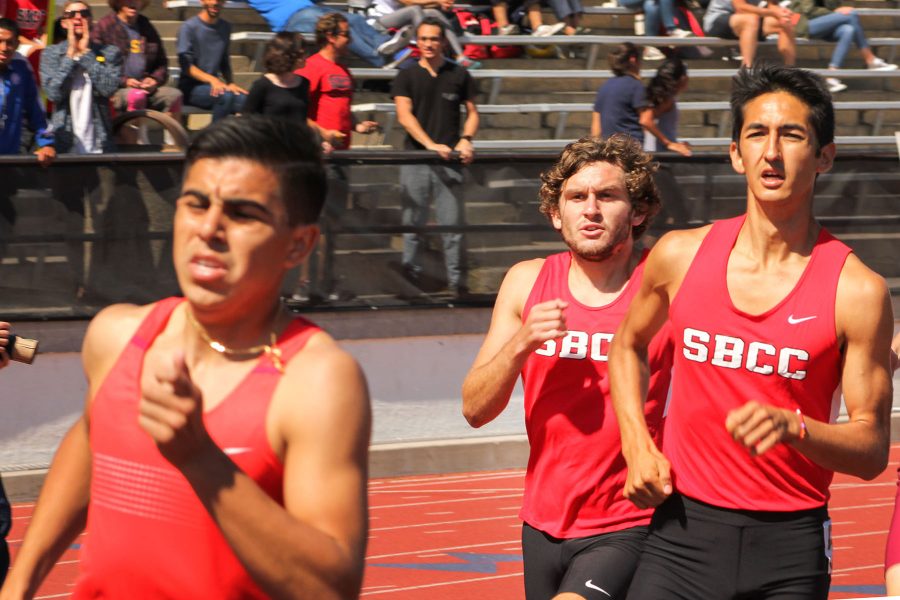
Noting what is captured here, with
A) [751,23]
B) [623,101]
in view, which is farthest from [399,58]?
[751,23]

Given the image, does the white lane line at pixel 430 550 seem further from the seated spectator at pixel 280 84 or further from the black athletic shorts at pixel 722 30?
the black athletic shorts at pixel 722 30

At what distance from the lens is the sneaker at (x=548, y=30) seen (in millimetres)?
15844

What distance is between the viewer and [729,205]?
10781 mm

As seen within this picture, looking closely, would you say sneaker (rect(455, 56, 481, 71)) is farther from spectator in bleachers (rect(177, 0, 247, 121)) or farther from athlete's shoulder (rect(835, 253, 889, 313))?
athlete's shoulder (rect(835, 253, 889, 313))

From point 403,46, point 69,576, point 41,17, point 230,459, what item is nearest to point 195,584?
point 230,459

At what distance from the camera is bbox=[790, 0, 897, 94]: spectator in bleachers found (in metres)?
17.3

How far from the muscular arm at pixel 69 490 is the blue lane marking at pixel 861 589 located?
16.3ft

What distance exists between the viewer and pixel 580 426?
4.50 m

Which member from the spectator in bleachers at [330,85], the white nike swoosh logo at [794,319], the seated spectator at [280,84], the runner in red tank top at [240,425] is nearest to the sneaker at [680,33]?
the spectator in bleachers at [330,85]

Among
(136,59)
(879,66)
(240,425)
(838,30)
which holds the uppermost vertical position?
(240,425)

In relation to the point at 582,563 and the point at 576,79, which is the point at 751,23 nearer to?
the point at 576,79

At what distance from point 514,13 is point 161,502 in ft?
45.4

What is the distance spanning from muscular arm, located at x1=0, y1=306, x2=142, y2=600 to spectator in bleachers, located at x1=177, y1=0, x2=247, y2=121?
897cm

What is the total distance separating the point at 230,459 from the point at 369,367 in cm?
791
